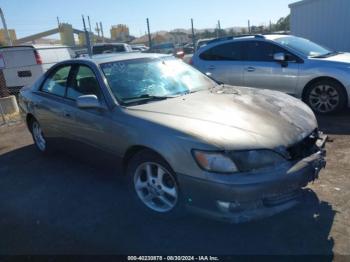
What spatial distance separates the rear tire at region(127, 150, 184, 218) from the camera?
127 inches

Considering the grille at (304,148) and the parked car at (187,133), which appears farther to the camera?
the grille at (304,148)

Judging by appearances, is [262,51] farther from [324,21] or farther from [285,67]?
[324,21]

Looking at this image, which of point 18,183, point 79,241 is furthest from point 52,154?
point 79,241

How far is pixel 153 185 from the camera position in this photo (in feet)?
11.4

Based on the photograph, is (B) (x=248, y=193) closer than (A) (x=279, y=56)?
Yes

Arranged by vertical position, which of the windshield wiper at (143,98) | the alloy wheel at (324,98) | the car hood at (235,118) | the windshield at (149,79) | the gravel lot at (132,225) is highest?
the windshield at (149,79)

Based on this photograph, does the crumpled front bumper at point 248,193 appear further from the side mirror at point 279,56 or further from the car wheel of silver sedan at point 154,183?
the side mirror at point 279,56

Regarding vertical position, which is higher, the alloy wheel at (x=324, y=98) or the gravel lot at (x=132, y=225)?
the alloy wheel at (x=324, y=98)

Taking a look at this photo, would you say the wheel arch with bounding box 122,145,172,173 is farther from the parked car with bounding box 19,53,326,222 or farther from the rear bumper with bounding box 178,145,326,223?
the rear bumper with bounding box 178,145,326,223

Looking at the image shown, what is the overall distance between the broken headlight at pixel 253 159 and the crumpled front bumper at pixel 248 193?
6 cm

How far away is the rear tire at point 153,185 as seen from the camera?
3.24m

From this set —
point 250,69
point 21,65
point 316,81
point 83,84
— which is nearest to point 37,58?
point 21,65

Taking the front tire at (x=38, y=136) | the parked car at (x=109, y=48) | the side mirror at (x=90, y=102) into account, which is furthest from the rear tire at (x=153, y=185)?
the parked car at (x=109, y=48)

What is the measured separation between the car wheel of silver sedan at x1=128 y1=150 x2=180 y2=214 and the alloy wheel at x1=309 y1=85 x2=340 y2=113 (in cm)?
452
